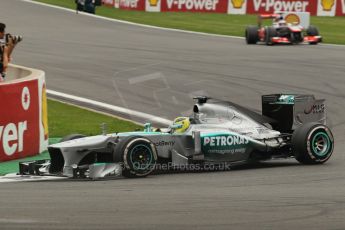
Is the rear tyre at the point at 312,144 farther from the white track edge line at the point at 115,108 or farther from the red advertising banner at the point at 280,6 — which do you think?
the red advertising banner at the point at 280,6

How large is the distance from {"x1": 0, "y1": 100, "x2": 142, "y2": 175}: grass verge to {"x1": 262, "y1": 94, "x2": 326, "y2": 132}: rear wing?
12.5ft

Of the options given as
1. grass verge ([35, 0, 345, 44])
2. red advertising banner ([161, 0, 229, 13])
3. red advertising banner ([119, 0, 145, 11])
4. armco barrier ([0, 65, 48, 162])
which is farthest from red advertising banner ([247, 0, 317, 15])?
armco barrier ([0, 65, 48, 162])

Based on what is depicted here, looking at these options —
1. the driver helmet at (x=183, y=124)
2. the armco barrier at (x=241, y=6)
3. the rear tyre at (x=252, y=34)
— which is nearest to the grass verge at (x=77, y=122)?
the driver helmet at (x=183, y=124)

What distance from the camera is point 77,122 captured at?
54.5 ft

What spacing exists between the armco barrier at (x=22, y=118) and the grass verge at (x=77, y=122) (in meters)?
1.15

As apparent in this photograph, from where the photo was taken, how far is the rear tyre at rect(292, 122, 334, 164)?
1197 cm

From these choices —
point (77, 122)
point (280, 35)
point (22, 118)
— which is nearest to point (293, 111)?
point (22, 118)

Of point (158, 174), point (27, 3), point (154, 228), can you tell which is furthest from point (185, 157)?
point (27, 3)

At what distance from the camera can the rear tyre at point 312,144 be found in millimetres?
11969

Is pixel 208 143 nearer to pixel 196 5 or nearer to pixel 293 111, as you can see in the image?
pixel 293 111

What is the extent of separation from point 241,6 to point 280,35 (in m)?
11.8

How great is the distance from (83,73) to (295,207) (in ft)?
51.4

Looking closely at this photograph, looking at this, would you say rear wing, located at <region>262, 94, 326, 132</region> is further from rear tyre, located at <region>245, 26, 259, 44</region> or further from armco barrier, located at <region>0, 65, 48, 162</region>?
rear tyre, located at <region>245, 26, 259, 44</region>

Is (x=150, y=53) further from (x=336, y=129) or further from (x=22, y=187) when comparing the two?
(x=22, y=187)
